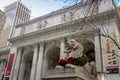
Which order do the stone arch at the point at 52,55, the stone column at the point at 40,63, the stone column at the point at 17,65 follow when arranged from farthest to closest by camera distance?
the stone column at the point at 17,65 < the stone arch at the point at 52,55 < the stone column at the point at 40,63

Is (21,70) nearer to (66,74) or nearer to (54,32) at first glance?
(54,32)

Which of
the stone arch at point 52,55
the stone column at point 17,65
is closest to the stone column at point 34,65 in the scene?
the stone arch at point 52,55

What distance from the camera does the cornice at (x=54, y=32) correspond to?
71.4 ft

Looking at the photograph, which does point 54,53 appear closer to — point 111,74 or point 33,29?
point 33,29

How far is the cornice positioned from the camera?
2175cm

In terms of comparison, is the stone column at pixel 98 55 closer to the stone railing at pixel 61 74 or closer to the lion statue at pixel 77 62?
the lion statue at pixel 77 62

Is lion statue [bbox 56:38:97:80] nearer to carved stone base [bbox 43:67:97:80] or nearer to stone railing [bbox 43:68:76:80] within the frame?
carved stone base [bbox 43:67:97:80]

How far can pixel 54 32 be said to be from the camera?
25688mm

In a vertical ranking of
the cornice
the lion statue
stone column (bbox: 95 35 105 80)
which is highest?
the cornice

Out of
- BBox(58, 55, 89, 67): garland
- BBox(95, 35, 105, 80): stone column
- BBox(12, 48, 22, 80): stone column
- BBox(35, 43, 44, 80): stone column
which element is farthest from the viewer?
BBox(12, 48, 22, 80): stone column

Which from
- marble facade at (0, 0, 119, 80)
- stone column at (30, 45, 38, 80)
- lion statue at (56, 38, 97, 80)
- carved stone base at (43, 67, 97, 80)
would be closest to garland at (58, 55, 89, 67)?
lion statue at (56, 38, 97, 80)

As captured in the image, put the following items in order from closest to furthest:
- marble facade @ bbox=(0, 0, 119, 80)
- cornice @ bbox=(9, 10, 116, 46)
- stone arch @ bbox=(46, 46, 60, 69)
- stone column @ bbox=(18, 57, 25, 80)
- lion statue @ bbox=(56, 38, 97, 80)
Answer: lion statue @ bbox=(56, 38, 97, 80), cornice @ bbox=(9, 10, 116, 46), marble facade @ bbox=(0, 0, 119, 80), stone arch @ bbox=(46, 46, 60, 69), stone column @ bbox=(18, 57, 25, 80)

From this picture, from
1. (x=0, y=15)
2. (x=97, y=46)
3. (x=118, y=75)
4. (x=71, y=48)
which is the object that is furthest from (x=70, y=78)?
(x=0, y=15)


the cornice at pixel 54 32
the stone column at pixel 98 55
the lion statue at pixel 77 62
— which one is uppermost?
the cornice at pixel 54 32
